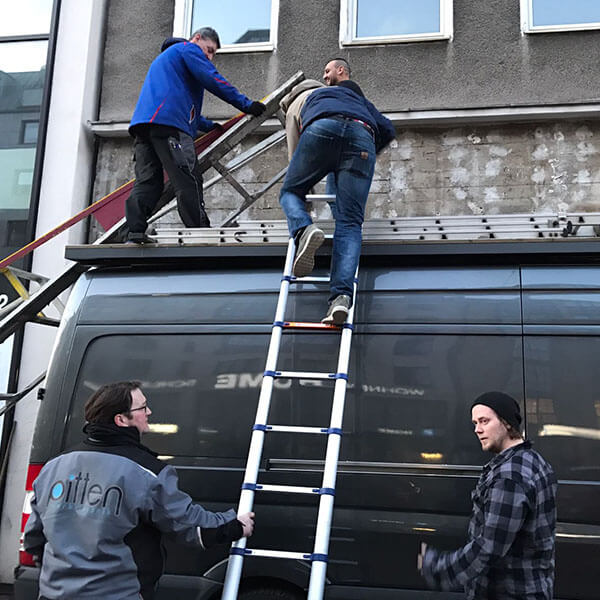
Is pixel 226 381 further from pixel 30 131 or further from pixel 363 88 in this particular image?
pixel 30 131

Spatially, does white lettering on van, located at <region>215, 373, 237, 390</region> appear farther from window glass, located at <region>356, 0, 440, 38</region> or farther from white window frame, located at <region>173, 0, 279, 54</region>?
window glass, located at <region>356, 0, 440, 38</region>

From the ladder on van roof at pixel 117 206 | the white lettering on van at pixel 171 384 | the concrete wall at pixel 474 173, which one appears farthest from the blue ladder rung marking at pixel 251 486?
the concrete wall at pixel 474 173

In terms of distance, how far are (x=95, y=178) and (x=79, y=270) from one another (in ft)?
11.3

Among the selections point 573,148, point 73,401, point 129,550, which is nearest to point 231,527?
point 129,550

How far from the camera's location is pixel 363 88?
780cm

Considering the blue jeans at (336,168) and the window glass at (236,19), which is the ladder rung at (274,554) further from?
the window glass at (236,19)

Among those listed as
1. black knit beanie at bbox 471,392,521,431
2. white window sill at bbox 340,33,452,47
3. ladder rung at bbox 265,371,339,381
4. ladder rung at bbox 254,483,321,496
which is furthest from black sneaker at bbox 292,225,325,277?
white window sill at bbox 340,33,452,47

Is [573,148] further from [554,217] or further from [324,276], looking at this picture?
[324,276]

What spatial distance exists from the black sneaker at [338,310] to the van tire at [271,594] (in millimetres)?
1258

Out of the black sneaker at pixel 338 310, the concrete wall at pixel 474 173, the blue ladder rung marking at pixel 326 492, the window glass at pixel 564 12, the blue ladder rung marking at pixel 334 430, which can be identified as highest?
the window glass at pixel 564 12

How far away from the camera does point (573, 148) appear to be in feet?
24.4

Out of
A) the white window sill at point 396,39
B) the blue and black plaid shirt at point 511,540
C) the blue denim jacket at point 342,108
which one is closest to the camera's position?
the blue and black plaid shirt at point 511,540

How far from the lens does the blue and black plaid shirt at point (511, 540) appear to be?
2689mm

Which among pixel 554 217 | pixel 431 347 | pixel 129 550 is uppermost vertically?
pixel 554 217
